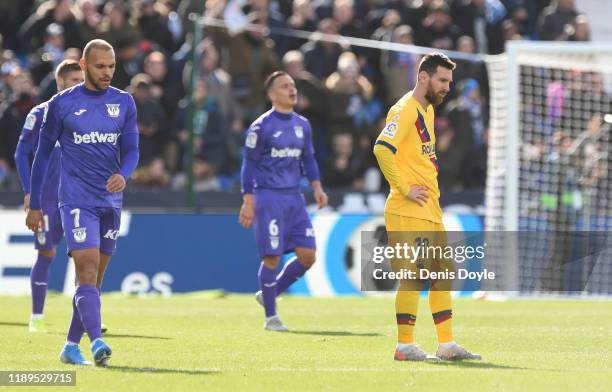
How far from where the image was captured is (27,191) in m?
12.2

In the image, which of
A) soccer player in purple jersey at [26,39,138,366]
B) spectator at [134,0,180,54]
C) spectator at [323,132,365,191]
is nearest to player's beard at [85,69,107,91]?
soccer player in purple jersey at [26,39,138,366]

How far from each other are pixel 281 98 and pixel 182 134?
7.25 m

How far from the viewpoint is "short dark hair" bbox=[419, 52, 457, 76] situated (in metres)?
10.4

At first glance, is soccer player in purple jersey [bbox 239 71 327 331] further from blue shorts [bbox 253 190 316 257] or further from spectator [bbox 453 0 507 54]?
spectator [bbox 453 0 507 54]

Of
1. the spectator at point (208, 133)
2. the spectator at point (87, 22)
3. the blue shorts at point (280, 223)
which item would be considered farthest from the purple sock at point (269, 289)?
the spectator at point (87, 22)

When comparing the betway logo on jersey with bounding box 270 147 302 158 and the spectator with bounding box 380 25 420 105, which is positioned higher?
the spectator with bounding box 380 25 420 105

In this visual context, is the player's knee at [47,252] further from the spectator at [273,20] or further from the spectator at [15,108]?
the spectator at [273,20]

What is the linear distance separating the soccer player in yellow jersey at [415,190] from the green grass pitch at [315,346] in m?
0.30

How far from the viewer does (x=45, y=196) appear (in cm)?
1348

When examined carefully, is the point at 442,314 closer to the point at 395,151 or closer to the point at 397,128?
the point at 395,151

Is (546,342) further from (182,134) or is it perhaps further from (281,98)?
(182,134)

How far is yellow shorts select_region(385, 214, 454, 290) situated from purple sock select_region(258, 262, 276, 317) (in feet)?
12.4

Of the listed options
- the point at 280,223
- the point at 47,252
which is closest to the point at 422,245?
the point at 280,223

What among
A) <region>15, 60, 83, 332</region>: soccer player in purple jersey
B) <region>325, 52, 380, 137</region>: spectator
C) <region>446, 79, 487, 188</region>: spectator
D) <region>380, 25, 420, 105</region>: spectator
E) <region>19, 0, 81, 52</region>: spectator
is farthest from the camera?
<region>380, 25, 420, 105</region>: spectator
